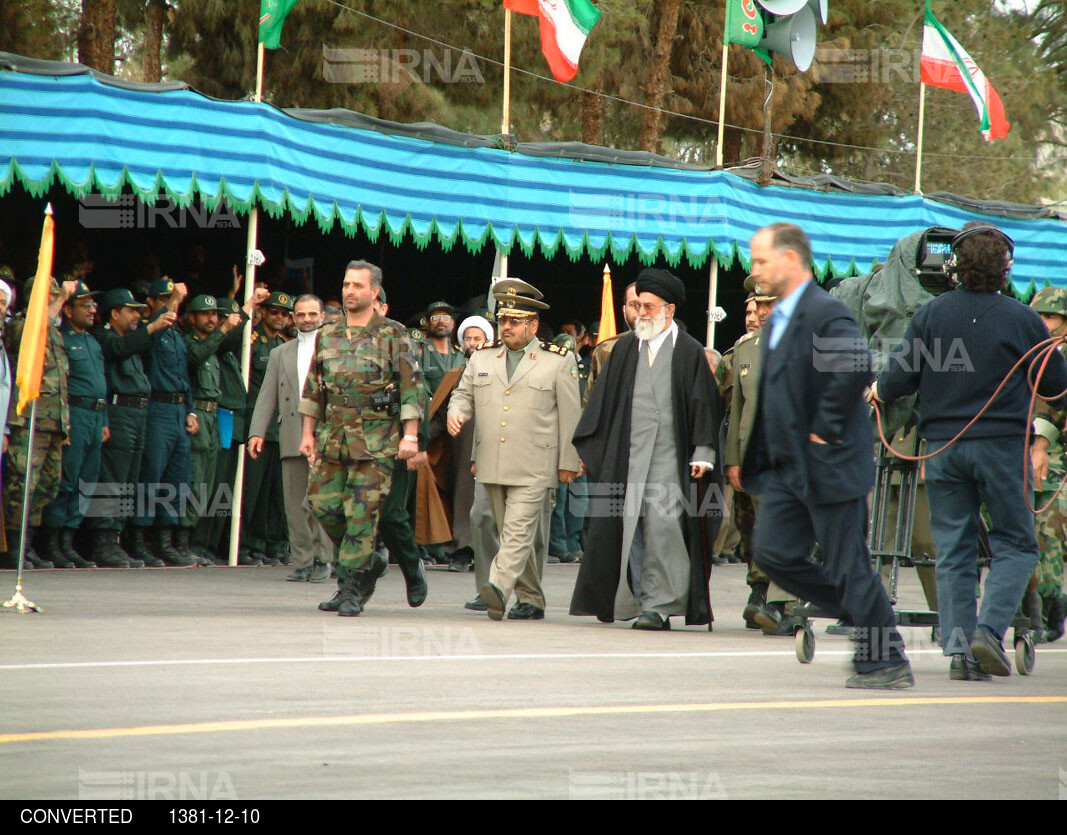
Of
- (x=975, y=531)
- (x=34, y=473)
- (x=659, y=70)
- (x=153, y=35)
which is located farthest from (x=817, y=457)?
(x=659, y=70)

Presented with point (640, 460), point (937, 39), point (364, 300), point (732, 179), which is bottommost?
point (640, 460)

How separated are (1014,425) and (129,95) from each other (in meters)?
8.09

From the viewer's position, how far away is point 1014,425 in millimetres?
7691

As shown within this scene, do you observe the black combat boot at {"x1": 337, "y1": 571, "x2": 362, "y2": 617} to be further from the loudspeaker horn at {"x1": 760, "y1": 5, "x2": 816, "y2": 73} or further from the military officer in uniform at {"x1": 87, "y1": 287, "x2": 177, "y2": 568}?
the loudspeaker horn at {"x1": 760, "y1": 5, "x2": 816, "y2": 73}

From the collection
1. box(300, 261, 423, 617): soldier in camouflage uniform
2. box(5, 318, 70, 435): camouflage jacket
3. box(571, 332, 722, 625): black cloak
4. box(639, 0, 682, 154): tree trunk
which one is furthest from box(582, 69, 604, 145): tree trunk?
box(300, 261, 423, 617): soldier in camouflage uniform

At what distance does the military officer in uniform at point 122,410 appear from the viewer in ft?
43.8

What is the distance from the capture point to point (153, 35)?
2173cm

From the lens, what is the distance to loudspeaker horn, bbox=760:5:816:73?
57.6 feet

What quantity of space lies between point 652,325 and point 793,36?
7.90 metres

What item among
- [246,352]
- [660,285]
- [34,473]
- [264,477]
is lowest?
[264,477]

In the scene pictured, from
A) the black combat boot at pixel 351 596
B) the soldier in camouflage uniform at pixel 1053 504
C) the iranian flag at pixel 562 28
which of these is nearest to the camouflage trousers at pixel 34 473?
the black combat boot at pixel 351 596

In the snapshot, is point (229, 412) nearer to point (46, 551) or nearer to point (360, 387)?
point (46, 551)
